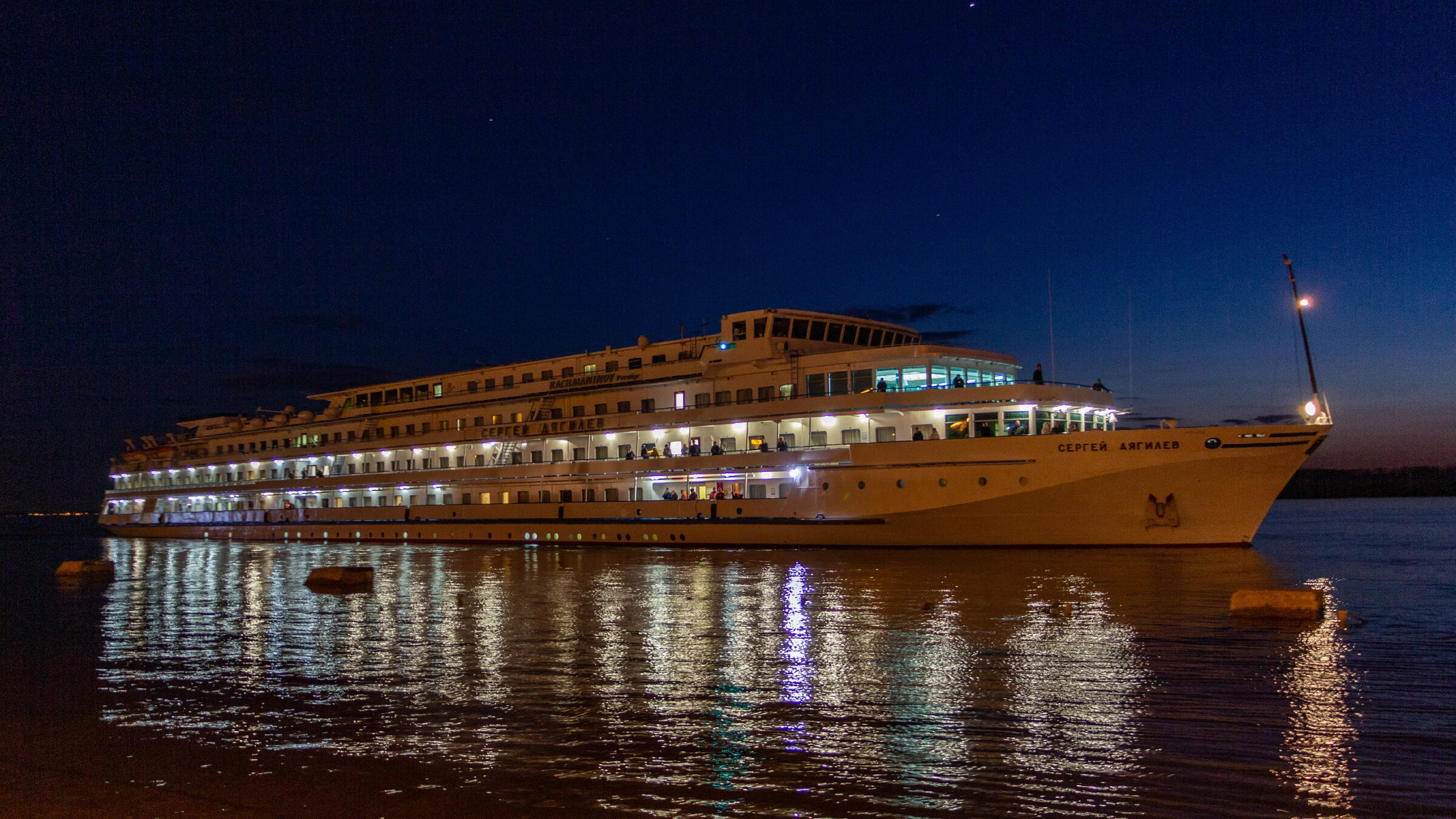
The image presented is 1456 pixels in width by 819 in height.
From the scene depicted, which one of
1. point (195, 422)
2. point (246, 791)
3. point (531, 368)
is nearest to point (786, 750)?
point (246, 791)

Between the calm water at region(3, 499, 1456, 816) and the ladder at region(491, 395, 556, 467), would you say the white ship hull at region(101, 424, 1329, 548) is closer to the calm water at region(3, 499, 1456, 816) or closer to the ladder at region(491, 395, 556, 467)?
the calm water at region(3, 499, 1456, 816)

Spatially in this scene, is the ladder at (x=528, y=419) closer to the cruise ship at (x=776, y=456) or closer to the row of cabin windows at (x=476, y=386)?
the cruise ship at (x=776, y=456)

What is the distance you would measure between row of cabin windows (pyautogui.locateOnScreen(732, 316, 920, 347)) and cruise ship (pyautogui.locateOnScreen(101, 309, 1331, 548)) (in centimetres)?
8

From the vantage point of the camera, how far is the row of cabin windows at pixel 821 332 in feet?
129

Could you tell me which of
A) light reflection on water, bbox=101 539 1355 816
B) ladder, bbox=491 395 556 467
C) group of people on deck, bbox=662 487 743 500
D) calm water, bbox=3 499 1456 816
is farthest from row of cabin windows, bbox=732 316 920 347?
light reflection on water, bbox=101 539 1355 816

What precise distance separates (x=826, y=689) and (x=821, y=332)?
29.8m

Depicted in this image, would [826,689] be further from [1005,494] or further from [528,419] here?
[528,419]

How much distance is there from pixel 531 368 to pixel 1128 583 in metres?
35.6

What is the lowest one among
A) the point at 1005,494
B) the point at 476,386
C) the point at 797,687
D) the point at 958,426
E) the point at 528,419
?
the point at 797,687

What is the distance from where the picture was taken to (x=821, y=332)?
40219 mm

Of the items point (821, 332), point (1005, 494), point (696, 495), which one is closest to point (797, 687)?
point (1005, 494)

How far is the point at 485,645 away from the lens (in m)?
15.0

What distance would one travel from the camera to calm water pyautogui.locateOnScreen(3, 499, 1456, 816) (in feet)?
25.5

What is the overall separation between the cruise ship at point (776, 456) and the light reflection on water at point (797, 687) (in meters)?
6.90
